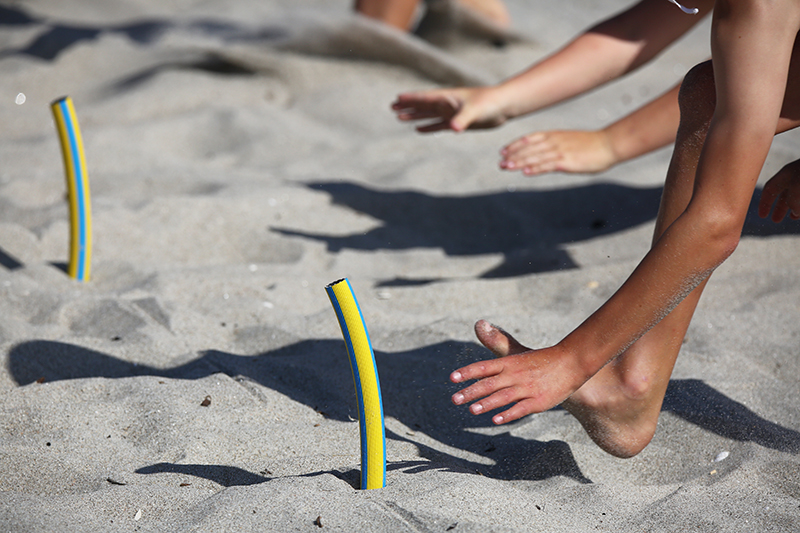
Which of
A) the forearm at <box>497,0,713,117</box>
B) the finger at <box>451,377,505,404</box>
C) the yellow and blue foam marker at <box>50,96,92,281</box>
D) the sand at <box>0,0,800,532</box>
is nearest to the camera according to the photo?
the finger at <box>451,377,505,404</box>

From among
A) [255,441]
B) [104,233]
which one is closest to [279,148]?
[104,233]

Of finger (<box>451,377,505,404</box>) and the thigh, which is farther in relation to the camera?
the thigh

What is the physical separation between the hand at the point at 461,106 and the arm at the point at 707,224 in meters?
1.19

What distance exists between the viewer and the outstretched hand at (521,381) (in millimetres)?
1257

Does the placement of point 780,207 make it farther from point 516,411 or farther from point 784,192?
point 516,411

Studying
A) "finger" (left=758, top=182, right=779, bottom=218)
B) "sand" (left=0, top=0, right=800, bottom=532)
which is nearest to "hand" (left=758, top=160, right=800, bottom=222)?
"finger" (left=758, top=182, right=779, bottom=218)

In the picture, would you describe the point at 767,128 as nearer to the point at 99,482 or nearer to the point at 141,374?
the point at 99,482

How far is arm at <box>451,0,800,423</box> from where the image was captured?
1.12m

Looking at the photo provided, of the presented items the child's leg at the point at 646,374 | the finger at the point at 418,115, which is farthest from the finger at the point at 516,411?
the finger at the point at 418,115

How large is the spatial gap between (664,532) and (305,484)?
690mm

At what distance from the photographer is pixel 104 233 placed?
8.32 ft

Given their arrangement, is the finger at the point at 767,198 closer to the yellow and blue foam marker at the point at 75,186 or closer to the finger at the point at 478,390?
the finger at the point at 478,390

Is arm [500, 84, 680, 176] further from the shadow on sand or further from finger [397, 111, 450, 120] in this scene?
the shadow on sand

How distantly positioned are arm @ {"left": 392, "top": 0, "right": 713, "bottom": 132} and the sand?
53 centimetres
